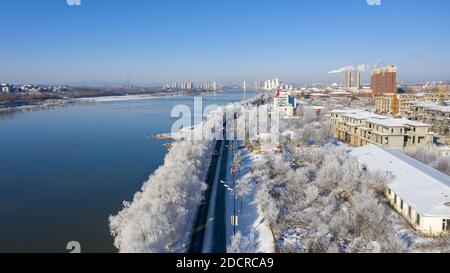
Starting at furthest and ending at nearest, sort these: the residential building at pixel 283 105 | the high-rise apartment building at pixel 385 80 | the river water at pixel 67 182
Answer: the high-rise apartment building at pixel 385 80
the residential building at pixel 283 105
the river water at pixel 67 182

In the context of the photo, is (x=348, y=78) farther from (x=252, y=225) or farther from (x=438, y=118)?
(x=252, y=225)

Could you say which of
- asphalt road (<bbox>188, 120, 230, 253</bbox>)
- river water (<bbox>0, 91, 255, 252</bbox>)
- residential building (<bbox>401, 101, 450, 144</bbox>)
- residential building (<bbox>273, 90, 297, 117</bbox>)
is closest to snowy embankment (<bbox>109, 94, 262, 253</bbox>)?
asphalt road (<bbox>188, 120, 230, 253</bbox>)

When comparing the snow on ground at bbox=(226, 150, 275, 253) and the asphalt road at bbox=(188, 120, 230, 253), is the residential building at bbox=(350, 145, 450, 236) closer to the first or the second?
the snow on ground at bbox=(226, 150, 275, 253)

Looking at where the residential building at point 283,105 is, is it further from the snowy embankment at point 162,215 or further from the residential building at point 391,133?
the snowy embankment at point 162,215

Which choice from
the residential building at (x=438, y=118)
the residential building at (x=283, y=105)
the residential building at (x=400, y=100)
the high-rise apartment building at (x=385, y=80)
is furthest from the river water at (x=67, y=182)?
the high-rise apartment building at (x=385, y=80)
